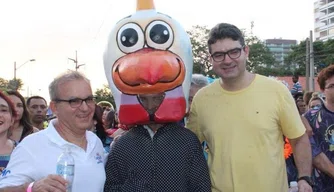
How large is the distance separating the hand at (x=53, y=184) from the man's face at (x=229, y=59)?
1.37 meters

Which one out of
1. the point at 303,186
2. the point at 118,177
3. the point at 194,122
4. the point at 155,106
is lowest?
the point at 303,186

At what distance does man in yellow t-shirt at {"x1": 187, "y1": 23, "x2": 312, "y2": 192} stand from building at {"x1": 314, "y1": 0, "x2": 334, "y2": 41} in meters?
95.0

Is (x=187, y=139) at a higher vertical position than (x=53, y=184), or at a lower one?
higher

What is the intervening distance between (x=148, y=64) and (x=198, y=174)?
812 mm

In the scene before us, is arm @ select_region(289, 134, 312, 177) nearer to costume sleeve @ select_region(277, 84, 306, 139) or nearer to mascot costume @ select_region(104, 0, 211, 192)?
costume sleeve @ select_region(277, 84, 306, 139)

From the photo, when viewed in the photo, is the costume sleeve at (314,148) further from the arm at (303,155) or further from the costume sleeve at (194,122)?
the costume sleeve at (194,122)

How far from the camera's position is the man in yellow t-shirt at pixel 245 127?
3.17 m

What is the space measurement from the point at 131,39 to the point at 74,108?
74 centimetres

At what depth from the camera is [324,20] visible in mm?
98312

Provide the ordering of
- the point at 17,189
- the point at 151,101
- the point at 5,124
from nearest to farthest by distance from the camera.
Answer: the point at 17,189 → the point at 151,101 → the point at 5,124

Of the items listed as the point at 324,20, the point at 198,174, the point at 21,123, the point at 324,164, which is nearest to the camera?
the point at 198,174

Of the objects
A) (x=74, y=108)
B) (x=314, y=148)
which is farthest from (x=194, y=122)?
(x=314, y=148)

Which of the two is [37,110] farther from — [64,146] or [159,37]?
[64,146]

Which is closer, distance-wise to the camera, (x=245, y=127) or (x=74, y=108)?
(x=74, y=108)
